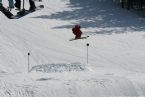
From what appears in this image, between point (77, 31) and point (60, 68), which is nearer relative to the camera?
point (60, 68)

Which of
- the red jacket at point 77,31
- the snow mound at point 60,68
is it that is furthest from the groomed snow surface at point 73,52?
the red jacket at point 77,31

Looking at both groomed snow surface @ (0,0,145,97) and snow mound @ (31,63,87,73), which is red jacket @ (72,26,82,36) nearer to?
groomed snow surface @ (0,0,145,97)

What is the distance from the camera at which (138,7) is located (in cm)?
4731

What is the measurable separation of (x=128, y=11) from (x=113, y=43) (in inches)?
645

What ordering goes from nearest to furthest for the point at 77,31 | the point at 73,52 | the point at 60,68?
1. the point at 60,68
2. the point at 73,52
3. the point at 77,31

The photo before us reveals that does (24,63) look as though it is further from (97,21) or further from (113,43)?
(97,21)

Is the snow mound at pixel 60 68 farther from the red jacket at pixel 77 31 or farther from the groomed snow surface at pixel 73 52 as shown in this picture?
the red jacket at pixel 77 31

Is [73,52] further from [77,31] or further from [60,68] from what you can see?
[60,68]

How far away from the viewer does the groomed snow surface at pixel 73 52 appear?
1335cm

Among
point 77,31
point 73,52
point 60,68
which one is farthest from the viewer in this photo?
point 77,31

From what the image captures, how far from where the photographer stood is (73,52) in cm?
2673

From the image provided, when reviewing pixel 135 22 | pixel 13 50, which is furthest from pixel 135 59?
pixel 135 22

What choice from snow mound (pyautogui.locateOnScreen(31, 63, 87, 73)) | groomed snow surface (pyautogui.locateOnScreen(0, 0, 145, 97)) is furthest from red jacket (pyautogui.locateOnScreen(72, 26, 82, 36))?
snow mound (pyautogui.locateOnScreen(31, 63, 87, 73))

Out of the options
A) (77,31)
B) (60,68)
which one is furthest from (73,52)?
(60,68)
